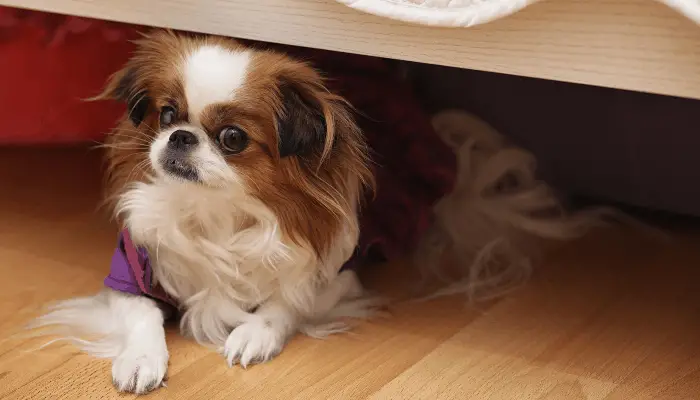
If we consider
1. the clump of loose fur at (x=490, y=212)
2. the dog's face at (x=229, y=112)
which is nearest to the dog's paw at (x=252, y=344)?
the dog's face at (x=229, y=112)

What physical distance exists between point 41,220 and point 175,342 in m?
0.67

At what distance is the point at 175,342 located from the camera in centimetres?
147

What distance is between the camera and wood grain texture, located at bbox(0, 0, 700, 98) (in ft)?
3.32

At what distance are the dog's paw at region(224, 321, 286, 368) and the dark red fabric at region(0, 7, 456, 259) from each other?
11.2 inches

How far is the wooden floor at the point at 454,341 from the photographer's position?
4.41ft

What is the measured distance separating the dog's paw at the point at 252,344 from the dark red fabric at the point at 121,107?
0.93 ft

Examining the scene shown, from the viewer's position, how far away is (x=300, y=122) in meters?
1.33


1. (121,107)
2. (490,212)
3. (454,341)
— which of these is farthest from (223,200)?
(490,212)

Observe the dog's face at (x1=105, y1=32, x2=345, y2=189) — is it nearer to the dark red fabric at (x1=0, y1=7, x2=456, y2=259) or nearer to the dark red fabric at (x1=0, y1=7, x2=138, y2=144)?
the dark red fabric at (x1=0, y1=7, x2=456, y2=259)

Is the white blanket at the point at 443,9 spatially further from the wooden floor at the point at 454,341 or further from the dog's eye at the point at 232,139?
the wooden floor at the point at 454,341

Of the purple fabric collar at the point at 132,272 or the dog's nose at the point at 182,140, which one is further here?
the purple fabric collar at the point at 132,272

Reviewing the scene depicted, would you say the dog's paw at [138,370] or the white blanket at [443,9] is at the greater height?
the white blanket at [443,9]

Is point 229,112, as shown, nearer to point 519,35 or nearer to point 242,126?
point 242,126

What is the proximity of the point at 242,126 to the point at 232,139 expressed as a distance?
3 cm
